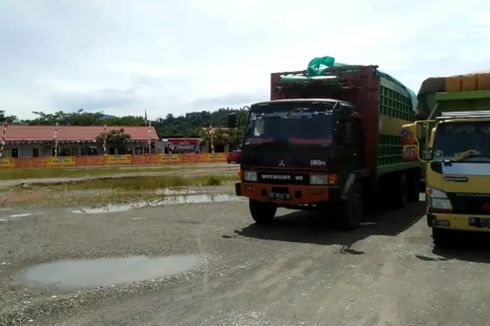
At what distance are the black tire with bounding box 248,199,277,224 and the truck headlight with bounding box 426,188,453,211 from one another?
3.83m

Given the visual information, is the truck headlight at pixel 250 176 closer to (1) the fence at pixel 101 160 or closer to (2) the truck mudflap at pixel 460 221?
(2) the truck mudflap at pixel 460 221

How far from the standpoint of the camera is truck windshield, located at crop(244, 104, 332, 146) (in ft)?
34.1

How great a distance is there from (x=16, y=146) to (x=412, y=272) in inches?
2493

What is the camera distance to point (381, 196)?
1488 centimetres

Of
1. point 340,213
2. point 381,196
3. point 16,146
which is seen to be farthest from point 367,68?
point 16,146

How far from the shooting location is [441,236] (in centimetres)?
915

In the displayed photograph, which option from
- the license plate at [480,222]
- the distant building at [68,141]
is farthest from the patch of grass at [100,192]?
→ the distant building at [68,141]

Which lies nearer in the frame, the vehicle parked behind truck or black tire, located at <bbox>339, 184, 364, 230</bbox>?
the vehicle parked behind truck

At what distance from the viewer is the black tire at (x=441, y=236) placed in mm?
9086

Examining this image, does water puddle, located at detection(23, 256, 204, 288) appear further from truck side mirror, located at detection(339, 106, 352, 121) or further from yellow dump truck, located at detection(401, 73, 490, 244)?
truck side mirror, located at detection(339, 106, 352, 121)


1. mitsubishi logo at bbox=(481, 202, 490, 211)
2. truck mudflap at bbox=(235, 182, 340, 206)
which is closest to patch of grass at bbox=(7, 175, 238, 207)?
truck mudflap at bbox=(235, 182, 340, 206)

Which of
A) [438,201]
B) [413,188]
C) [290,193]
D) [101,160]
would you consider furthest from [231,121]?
[101,160]

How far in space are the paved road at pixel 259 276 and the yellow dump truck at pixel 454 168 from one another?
543 millimetres

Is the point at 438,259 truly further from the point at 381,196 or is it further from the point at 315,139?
the point at 381,196
